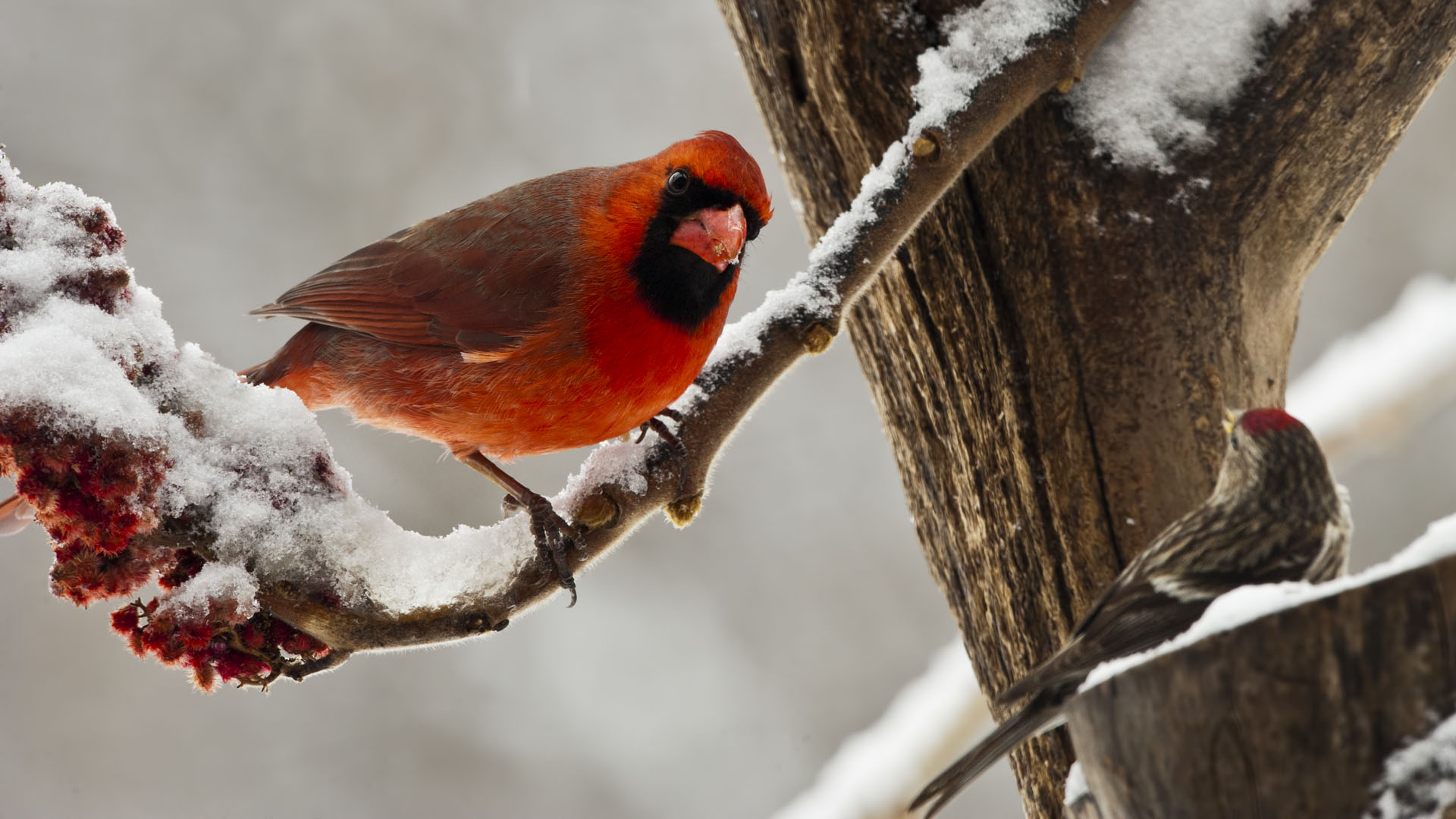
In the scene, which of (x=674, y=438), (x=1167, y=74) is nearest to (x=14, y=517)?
(x=674, y=438)

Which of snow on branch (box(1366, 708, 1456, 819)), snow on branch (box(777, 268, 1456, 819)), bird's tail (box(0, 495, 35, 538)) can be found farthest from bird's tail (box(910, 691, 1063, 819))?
bird's tail (box(0, 495, 35, 538))

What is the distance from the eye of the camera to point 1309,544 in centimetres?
130

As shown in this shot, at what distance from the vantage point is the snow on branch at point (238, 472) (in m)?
1.31

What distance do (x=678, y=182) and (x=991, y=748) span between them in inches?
40.1

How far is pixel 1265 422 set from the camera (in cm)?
140

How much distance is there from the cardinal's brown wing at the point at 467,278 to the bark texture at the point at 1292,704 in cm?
119

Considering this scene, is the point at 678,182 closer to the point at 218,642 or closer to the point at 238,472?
the point at 238,472

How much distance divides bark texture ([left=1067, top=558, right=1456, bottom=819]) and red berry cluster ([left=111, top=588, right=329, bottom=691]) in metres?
1.03

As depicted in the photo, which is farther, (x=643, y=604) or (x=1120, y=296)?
(x=643, y=604)

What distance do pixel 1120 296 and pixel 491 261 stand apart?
1.12 m

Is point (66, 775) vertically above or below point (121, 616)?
above

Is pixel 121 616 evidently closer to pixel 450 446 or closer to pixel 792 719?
pixel 450 446

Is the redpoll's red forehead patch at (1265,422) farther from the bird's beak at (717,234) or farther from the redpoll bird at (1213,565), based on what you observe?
the bird's beak at (717,234)

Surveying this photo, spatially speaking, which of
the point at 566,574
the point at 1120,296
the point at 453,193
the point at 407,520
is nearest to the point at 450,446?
the point at 566,574
